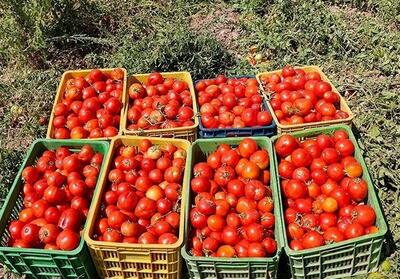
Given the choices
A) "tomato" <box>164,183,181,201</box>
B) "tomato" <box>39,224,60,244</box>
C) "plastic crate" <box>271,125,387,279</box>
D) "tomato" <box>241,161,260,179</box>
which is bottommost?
"plastic crate" <box>271,125,387,279</box>

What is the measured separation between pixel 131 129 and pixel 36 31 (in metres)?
2.26

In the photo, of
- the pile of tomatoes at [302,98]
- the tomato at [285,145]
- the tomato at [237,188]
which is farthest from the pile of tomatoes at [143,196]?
the pile of tomatoes at [302,98]

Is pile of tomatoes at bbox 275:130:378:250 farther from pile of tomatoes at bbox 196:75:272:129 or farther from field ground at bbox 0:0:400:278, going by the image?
field ground at bbox 0:0:400:278

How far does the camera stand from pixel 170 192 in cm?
402

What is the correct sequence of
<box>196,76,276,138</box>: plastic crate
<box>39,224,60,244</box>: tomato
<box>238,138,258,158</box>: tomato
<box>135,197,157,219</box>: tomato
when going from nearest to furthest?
→ <box>39,224,60,244</box>: tomato
<box>135,197,157,219</box>: tomato
<box>238,138,258,158</box>: tomato
<box>196,76,276,138</box>: plastic crate

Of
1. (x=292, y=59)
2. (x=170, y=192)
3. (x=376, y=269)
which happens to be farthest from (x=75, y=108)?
(x=376, y=269)

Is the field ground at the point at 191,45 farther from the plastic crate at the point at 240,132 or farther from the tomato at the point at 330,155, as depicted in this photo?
the plastic crate at the point at 240,132

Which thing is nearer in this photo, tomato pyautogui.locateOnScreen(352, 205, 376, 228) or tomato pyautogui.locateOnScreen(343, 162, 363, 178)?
tomato pyautogui.locateOnScreen(352, 205, 376, 228)

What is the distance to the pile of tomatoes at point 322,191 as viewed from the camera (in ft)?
11.9

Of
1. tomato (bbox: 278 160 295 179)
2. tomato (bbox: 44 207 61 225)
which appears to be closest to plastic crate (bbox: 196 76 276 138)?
tomato (bbox: 278 160 295 179)

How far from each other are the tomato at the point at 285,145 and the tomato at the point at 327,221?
71cm

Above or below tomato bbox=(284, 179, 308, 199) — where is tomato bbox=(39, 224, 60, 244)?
above

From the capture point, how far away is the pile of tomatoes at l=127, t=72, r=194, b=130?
4664 mm

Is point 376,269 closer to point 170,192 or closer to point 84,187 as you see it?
point 170,192
